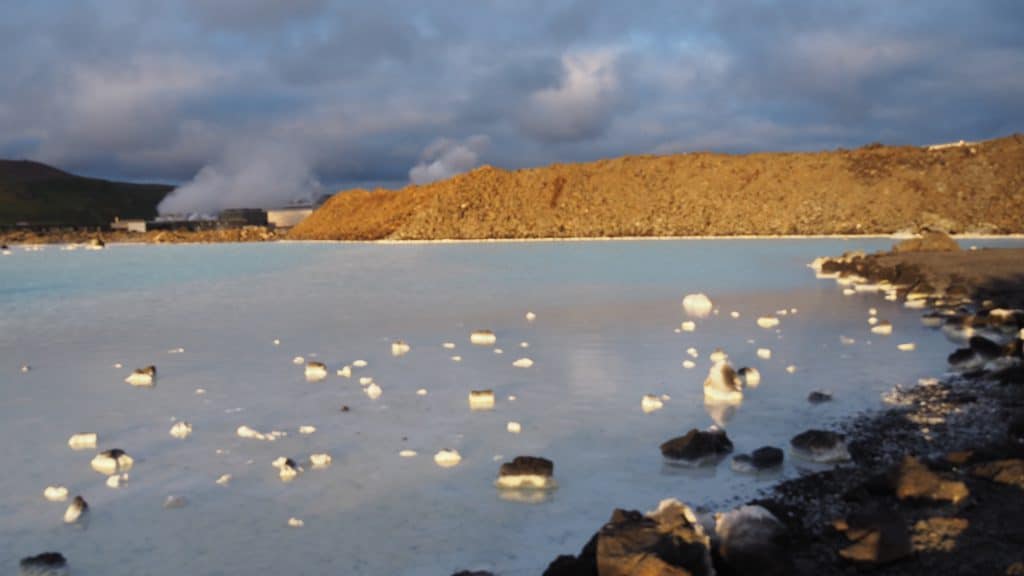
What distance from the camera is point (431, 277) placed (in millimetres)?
26203

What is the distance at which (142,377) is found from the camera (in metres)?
9.71

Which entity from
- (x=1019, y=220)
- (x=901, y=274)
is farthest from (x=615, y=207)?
(x=901, y=274)

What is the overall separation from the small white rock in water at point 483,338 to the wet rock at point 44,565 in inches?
314

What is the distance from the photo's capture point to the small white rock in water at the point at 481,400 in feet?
26.6

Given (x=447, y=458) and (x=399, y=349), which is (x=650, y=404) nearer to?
(x=447, y=458)

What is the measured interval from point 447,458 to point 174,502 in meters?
1.99

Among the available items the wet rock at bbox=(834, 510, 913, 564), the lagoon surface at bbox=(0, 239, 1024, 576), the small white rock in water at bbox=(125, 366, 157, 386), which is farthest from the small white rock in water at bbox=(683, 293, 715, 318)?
the wet rock at bbox=(834, 510, 913, 564)

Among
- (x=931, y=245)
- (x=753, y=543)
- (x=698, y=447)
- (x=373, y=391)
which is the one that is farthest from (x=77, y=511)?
(x=931, y=245)

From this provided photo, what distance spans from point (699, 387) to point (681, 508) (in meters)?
4.65

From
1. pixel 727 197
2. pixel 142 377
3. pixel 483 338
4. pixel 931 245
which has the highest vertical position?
pixel 727 197

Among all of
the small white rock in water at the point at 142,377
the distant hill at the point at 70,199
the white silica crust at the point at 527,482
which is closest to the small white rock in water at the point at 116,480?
the white silica crust at the point at 527,482

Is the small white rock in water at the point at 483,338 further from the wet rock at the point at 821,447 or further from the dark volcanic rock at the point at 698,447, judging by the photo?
the wet rock at the point at 821,447

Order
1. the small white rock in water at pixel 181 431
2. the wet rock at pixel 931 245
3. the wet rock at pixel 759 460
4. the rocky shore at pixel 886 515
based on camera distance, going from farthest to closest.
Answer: the wet rock at pixel 931 245 < the small white rock in water at pixel 181 431 < the wet rock at pixel 759 460 < the rocky shore at pixel 886 515

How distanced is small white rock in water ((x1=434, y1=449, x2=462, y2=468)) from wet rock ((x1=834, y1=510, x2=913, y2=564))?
2903 millimetres
